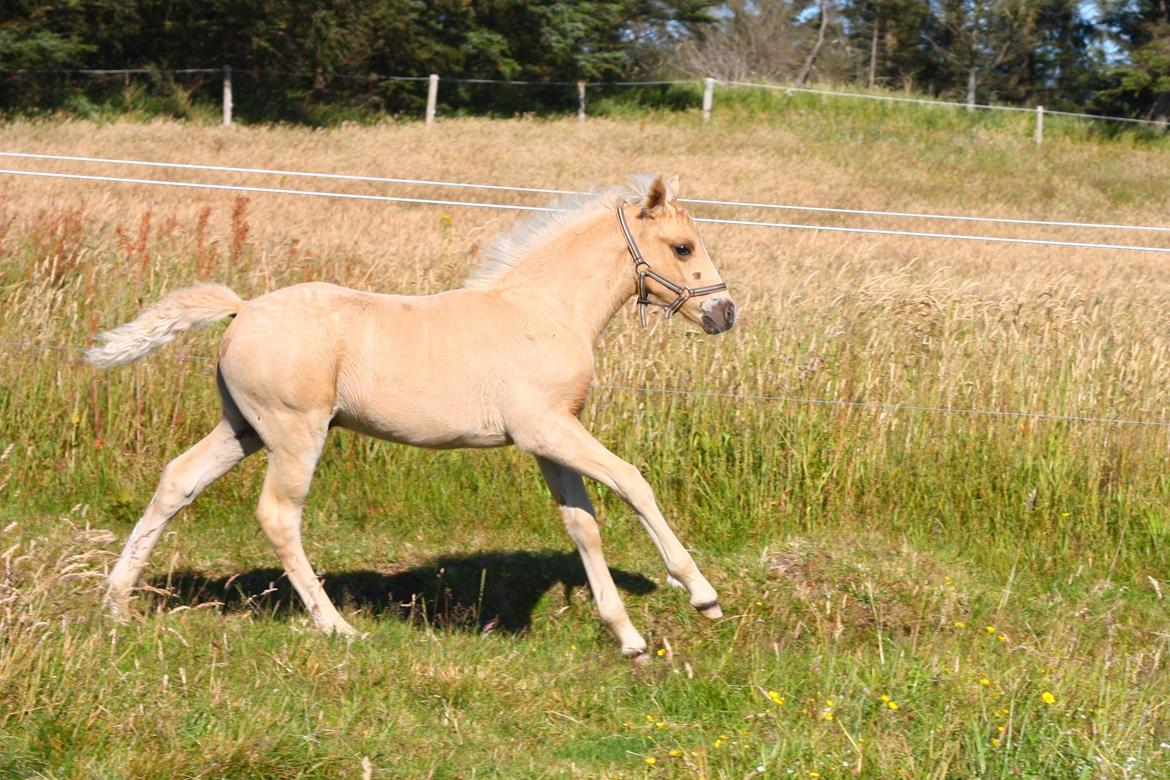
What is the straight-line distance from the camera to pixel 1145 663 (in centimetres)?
581

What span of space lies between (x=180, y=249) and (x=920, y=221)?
47.7ft

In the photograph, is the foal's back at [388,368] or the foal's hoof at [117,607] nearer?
the foal's hoof at [117,607]

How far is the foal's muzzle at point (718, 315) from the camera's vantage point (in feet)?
19.0

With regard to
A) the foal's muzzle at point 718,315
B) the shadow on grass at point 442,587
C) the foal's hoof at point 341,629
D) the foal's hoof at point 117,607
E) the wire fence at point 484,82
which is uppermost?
the wire fence at point 484,82

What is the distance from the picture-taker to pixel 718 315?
5.79 m

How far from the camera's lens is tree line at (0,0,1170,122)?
117 feet

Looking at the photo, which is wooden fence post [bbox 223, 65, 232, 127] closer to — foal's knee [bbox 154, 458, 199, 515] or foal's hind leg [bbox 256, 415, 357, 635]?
foal's knee [bbox 154, 458, 199, 515]

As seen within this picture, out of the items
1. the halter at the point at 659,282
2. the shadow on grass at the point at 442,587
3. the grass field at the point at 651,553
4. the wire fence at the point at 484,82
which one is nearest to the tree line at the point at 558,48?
the wire fence at the point at 484,82

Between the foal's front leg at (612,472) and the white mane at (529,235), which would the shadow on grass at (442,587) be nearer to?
the foal's front leg at (612,472)

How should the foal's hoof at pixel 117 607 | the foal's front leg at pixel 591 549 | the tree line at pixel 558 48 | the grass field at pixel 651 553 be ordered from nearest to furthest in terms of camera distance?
the grass field at pixel 651 553, the foal's hoof at pixel 117 607, the foal's front leg at pixel 591 549, the tree line at pixel 558 48

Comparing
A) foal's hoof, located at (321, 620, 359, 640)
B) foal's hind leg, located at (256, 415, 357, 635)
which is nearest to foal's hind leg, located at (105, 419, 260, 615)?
foal's hind leg, located at (256, 415, 357, 635)

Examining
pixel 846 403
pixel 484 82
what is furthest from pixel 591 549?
pixel 484 82

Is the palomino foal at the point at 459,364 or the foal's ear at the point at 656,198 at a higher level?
the foal's ear at the point at 656,198

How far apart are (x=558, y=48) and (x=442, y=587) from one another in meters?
36.6
